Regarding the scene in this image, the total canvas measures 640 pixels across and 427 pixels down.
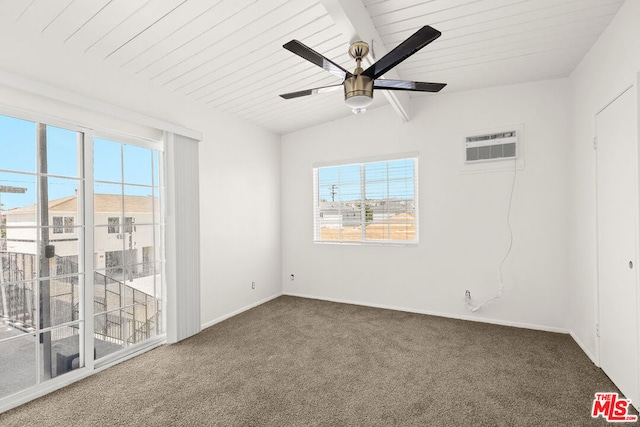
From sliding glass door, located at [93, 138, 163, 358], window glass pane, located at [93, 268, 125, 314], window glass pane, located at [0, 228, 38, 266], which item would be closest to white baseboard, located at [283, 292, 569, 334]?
sliding glass door, located at [93, 138, 163, 358]

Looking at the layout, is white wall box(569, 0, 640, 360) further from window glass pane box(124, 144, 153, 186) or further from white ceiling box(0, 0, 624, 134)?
window glass pane box(124, 144, 153, 186)

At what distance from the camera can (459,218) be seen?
3.93 metres

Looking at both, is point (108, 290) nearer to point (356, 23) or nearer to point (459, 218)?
point (356, 23)

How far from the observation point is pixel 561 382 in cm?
241

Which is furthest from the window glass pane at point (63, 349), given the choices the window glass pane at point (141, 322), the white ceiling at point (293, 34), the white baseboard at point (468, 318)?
the white baseboard at point (468, 318)

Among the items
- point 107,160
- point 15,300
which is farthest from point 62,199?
point 15,300

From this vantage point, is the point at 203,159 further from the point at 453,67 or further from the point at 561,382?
the point at 561,382

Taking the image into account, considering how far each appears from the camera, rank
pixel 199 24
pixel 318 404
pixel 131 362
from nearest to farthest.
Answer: pixel 318 404, pixel 199 24, pixel 131 362

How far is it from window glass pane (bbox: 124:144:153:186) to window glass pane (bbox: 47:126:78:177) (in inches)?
18.2

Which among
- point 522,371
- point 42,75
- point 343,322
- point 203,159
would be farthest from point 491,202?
point 42,75

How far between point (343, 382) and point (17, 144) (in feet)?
10.2

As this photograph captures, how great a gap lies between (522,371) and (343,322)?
6.24ft

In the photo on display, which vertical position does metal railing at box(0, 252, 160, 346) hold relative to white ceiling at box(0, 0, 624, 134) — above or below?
below

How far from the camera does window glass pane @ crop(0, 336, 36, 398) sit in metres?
2.21
